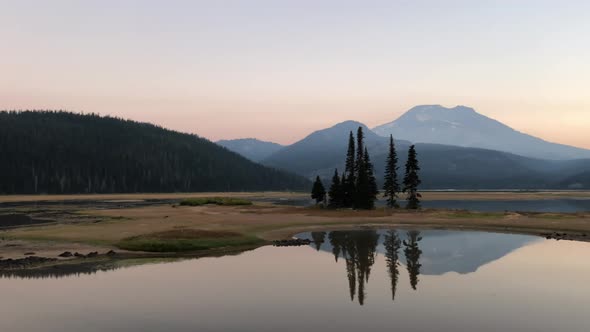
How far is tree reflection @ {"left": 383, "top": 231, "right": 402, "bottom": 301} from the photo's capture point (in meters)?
29.1

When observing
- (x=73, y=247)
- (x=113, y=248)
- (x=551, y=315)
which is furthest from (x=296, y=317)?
(x=73, y=247)

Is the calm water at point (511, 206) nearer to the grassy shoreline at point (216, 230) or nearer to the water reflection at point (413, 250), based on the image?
the grassy shoreline at point (216, 230)

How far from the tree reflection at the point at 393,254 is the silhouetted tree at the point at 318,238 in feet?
22.2

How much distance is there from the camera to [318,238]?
171 feet

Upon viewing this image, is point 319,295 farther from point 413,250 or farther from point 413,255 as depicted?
point 413,250

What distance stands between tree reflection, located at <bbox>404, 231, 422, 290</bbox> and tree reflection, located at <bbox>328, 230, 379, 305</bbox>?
292cm

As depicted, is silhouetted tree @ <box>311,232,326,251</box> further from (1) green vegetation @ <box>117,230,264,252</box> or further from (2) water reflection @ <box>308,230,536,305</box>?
(1) green vegetation @ <box>117,230,264,252</box>

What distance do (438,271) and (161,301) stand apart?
65.0ft

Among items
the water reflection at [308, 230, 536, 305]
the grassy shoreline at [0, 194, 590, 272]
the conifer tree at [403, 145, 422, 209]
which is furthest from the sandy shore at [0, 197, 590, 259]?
the conifer tree at [403, 145, 422, 209]

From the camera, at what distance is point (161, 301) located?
23156 millimetres

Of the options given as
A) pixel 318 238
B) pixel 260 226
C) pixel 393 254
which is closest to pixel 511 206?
pixel 260 226

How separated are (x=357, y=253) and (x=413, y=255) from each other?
4.97 m

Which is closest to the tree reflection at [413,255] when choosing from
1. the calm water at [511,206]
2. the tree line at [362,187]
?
the tree line at [362,187]

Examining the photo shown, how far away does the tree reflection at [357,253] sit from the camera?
90.6ft
